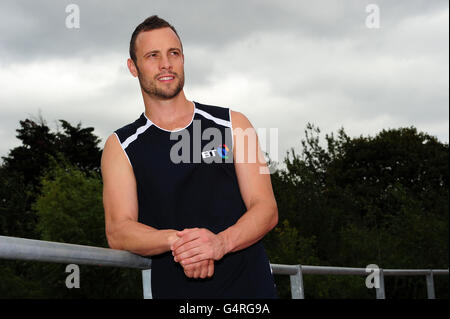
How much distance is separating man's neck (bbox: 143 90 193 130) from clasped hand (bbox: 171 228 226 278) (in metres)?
0.63

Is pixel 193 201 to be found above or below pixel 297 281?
above

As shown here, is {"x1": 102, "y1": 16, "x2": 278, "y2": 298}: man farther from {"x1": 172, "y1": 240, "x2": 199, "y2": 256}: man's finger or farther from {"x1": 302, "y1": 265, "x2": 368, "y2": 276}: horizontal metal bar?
{"x1": 302, "y1": 265, "x2": 368, "y2": 276}: horizontal metal bar

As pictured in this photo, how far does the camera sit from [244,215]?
8.20 feet

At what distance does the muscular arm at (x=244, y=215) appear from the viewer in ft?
7.67

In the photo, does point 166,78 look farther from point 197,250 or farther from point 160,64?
point 197,250

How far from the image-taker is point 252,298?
2479 mm

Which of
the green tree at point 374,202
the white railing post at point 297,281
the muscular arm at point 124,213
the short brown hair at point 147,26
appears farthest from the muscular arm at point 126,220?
the green tree at point 374,202

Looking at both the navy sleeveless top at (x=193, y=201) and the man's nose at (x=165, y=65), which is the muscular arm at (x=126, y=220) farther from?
the man's nose at (x=165, y=65)

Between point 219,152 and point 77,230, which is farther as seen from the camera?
point 77,230

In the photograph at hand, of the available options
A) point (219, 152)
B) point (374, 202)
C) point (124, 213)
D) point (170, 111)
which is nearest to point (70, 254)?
point (124, 213)

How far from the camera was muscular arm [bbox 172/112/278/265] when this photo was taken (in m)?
2.34

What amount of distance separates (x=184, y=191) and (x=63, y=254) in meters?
0.72

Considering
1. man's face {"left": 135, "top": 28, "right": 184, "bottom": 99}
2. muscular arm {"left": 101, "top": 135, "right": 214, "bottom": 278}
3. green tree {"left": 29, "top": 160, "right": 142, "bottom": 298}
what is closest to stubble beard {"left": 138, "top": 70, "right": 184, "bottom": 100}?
man's face {"left": 135, "top": 28, "right": 184, "bottom": 99}
